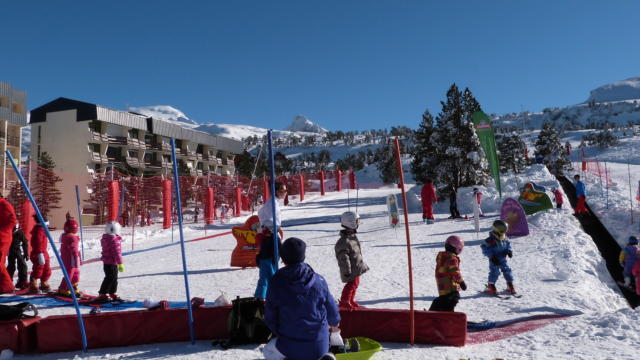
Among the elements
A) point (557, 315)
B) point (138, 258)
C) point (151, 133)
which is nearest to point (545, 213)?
point (557, 315)

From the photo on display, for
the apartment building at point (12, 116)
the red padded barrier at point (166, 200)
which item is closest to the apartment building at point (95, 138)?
the apartment building at point (12, 116)

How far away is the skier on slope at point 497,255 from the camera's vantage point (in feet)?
24.4

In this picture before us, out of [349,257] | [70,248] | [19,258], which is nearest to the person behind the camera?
[349,257]

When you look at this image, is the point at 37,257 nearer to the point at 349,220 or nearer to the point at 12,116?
the point at 349,220

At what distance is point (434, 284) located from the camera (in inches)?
320

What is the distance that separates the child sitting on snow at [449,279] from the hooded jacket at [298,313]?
109 inches

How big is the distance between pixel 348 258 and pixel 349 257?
47 mm

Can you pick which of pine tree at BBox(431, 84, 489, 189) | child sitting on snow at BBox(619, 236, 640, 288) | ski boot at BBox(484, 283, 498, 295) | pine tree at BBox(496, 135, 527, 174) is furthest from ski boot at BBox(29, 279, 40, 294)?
pine tree at BBox(496, 135, 527, 174)

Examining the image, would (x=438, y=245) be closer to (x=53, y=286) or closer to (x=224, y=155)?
(x=53, y=286)

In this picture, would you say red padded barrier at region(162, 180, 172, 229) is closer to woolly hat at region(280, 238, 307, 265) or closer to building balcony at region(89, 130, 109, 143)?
woolly hat at region(280, 238, 307, 265)

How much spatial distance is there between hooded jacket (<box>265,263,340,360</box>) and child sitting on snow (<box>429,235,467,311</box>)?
9.10 ft

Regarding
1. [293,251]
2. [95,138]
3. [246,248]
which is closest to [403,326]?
[293,251]

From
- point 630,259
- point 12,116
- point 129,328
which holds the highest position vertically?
point 12,116

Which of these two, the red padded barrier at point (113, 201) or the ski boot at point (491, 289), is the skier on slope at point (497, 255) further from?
the red padded barrier at point (113, 201)
